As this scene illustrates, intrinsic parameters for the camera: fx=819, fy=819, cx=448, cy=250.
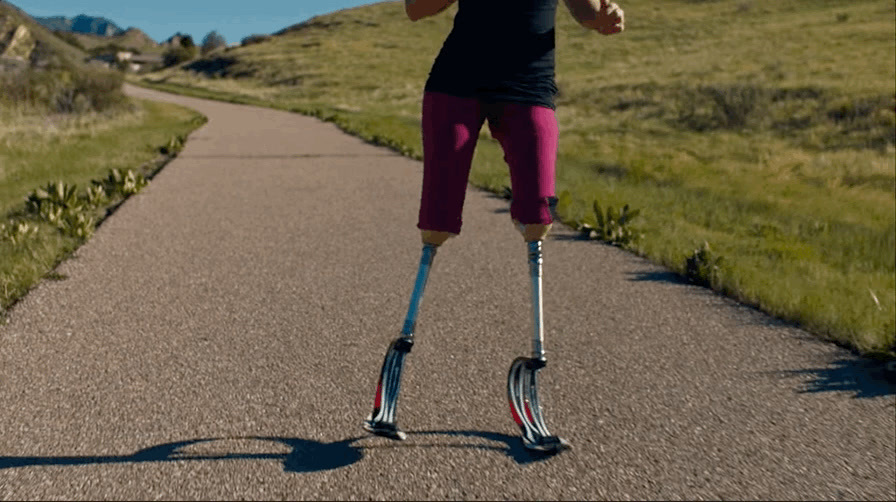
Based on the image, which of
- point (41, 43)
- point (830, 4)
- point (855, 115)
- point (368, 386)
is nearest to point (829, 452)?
point (368, 386)

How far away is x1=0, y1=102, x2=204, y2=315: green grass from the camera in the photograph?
18.0 feet

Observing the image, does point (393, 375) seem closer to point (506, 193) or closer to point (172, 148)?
point (506, 193)

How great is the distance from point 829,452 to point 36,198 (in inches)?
262

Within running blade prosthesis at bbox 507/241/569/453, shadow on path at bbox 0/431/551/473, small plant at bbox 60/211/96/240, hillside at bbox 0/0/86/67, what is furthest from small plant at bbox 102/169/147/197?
hillside at bbox 0/0/86/67

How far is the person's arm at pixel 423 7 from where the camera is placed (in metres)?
2.67

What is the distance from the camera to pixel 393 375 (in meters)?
2.85

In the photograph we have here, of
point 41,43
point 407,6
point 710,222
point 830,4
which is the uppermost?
point 830,4

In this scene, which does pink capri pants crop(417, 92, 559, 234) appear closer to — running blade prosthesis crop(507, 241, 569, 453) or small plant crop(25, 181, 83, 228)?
running blade prosthesis crop(507, 241, 569, 453)

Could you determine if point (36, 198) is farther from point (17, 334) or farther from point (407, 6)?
point (407, 6)

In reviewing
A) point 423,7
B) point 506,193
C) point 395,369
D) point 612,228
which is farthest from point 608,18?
point 506,193

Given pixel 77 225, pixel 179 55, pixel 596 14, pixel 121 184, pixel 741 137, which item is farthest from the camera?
pixel 179 55

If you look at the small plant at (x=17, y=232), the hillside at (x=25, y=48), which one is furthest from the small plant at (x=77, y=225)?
the hillside at (x=25, y=48)

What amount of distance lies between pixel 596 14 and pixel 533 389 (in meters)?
1.33

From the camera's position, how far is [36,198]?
718 cm
